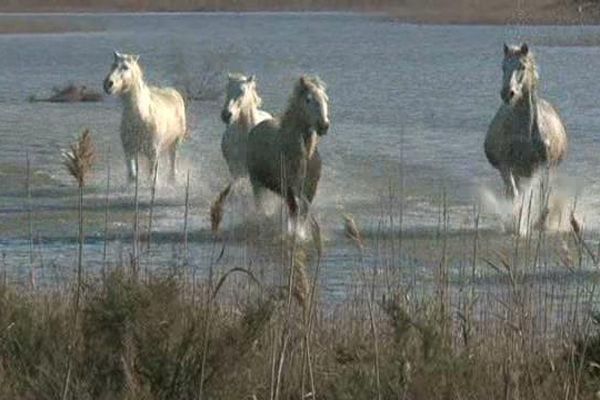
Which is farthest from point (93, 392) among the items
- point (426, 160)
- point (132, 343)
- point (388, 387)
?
point (426, 160)

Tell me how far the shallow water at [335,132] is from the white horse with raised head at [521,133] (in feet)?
1.50

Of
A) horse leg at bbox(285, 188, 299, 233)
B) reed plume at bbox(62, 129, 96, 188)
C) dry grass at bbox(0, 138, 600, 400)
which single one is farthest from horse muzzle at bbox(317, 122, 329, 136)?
reed plume at bbox(62, 129, 96, 188)

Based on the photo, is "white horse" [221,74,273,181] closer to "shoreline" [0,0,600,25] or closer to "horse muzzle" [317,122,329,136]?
"horse muzzle" [317,122,329,136]

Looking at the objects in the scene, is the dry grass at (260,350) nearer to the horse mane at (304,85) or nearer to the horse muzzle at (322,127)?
the horse muzzle at (322,127)

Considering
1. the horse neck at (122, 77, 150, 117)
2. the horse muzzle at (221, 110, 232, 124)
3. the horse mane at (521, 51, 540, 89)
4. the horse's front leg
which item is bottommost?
the horse neck at (122, 77, 150, 117)

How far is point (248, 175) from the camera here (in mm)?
15523

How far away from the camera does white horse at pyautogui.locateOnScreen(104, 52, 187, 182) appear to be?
57.8ft

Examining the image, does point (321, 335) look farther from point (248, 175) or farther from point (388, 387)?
point (248, 175)

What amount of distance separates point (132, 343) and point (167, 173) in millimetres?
12720

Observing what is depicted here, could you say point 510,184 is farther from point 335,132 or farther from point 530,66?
point 335,132

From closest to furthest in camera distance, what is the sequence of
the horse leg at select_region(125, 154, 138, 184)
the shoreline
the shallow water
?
1. the shallow water
2. the horse leg at select_region(125, 154, 138, 184)
3. the shoreline

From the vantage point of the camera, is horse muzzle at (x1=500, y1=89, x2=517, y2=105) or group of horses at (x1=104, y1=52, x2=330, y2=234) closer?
group of horses at (x1=104, y1=52, x2=330, y2=234)

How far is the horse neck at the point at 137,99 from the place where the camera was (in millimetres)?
17891

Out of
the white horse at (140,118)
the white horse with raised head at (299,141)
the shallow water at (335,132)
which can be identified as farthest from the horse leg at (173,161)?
the white horse with raised head at (299,141)
